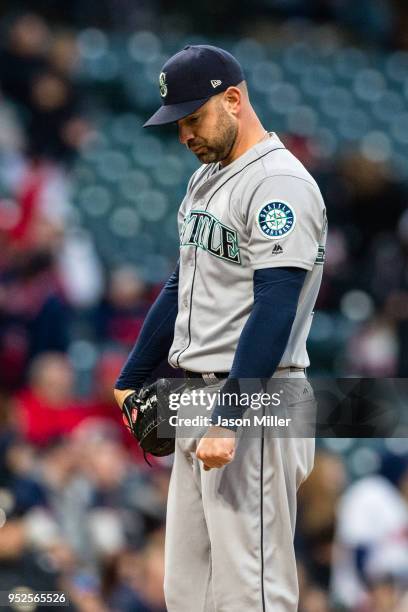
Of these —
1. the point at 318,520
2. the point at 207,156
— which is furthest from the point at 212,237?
the point at 318,520

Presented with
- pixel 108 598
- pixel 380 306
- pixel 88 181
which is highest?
pixel 88 181

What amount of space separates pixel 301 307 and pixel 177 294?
400 millimetres

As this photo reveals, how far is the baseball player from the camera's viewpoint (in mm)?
2713

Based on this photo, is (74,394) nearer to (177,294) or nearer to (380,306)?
(380,306)

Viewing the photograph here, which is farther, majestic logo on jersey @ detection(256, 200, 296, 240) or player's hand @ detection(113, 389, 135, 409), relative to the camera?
player's hand @ detection(113, 389, 135, 409)

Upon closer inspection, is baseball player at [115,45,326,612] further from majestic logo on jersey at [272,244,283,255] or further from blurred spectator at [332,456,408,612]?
blurred spectator at [332,456,408,612]

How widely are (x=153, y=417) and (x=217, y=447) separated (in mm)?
379

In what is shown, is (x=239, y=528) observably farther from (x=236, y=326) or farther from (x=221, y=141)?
(x=221, y=141)

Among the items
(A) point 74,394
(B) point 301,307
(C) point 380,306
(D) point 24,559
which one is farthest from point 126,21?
(B) point 301,307

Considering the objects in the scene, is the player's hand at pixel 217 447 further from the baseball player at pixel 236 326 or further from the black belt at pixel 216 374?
the black belt at pixel 216 374

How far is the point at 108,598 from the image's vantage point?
4711 mm

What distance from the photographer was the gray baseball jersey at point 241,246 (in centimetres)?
274

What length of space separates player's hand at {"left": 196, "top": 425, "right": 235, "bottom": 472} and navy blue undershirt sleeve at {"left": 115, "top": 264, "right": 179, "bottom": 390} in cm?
53

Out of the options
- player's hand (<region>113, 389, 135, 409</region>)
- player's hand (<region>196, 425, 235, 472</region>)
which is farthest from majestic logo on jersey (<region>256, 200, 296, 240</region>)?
player's hand (<region>113, 389, 135, 409</region>)
